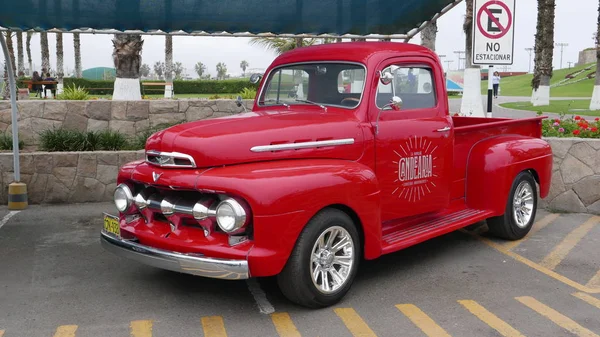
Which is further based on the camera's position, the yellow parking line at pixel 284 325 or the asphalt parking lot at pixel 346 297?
the asphalt parking lot at pixel 346 297

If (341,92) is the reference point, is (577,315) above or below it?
below

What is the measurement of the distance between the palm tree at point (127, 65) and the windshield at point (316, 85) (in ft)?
31.2

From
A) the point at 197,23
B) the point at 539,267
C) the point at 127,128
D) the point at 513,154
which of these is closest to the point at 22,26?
the point at 197,23

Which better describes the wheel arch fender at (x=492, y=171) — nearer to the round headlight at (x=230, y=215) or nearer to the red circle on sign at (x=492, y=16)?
the red circle on sign at (x=492, y=16)

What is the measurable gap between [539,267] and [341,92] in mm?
2514

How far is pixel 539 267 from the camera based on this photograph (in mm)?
6180

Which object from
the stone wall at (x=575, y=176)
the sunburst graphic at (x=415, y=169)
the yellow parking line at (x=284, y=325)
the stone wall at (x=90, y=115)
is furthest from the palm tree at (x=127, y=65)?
the yellow parking line at (x=284, y=325)

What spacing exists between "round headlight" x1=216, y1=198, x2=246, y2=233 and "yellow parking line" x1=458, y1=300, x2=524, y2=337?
1.92 metres

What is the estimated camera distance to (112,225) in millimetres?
5281

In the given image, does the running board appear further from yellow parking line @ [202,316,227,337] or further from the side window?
yellow parking line @ [202,316,227,337]

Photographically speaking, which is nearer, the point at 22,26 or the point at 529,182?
the point at 529,182

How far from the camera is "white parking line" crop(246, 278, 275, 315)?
5004 mm

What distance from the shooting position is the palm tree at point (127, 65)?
49.7 ft

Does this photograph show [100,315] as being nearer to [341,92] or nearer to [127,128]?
[341,92]
